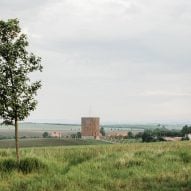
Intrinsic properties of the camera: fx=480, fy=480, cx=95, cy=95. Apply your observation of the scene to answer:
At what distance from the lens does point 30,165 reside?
21.5m

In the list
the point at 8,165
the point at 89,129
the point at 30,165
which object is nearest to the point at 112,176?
the point at 30,165

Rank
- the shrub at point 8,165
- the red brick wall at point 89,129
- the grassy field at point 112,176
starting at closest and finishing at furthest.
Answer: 1. the grassy field at point 112,176
2. the shrub at point 8,165
3. the red brick wall at point 89,129

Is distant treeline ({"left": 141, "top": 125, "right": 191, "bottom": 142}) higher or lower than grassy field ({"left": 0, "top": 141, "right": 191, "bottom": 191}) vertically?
lower

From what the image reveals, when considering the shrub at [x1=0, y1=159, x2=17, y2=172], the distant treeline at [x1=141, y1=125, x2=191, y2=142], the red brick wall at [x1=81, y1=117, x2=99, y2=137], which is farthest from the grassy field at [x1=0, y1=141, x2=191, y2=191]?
the red brick wall at [x1=81, y1=117, x2=99, y2=137]

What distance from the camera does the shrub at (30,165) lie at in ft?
69.9

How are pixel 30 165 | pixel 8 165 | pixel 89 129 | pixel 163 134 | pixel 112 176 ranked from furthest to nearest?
pixel 89 129 < pixel 163 134 < pixel 8 165 < pixel 30 165 < pixel 112 176

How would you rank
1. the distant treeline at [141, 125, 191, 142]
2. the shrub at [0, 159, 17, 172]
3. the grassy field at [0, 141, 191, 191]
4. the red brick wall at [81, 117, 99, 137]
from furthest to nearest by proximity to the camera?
the red brick wall at [81, 117, 99, 137]
the distant treeline at [141, 125, 191, 142]
the shrub at [0, 159, 17, 172]
the grassy field at [0, 141, 191, 191]

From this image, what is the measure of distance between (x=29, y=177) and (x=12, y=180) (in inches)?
29.6

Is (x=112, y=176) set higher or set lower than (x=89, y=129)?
lower

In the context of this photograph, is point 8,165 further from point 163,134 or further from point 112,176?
point 163,134

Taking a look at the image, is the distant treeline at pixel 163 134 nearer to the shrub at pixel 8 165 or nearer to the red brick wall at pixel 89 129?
the red brick wall at pixel 89 129

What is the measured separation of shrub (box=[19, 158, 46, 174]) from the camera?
21311 millimetres

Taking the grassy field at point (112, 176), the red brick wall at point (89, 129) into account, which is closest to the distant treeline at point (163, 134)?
the red brick wall at point (89, 129)

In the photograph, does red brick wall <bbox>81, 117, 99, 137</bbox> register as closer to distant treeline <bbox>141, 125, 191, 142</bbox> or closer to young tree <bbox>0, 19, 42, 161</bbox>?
distant treeline <bbox>141, 125, 191, 142</bbox>
